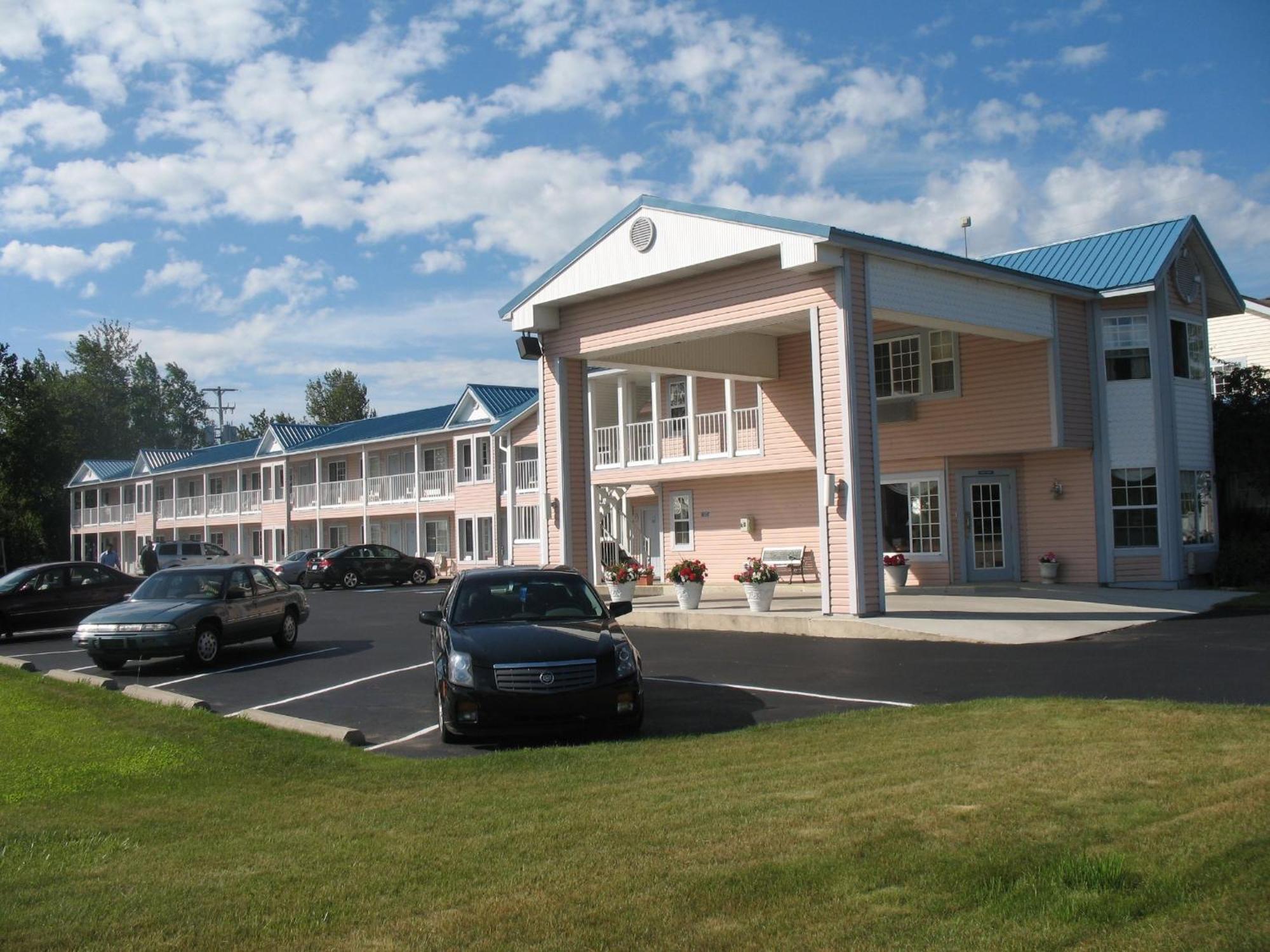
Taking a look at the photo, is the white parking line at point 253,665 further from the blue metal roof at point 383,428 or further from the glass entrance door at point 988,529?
the blue metal roof at point 383,428

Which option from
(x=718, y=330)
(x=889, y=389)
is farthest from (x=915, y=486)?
(x=718, y=330)

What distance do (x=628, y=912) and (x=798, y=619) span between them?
520 inches

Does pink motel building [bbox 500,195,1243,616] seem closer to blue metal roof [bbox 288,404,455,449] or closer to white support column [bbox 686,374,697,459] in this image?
white support column [bbox 686,374,697,459]

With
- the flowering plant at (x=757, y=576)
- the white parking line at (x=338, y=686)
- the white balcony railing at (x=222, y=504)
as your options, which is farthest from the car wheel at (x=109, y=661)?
the white balcony railing at (x=222, y=504)

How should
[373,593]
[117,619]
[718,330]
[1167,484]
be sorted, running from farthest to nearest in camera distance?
[373,593] → [1167,484] → [718,330] → [117,619]

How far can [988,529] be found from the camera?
78.9 feet

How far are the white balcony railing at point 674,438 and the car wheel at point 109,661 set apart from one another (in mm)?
15944

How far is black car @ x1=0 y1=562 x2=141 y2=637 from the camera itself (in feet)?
68.9

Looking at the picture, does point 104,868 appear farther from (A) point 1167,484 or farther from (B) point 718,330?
(A) point 1167,484

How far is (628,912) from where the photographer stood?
4730 mm

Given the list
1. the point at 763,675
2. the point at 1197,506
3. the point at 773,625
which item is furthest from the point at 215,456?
the point at 763,675

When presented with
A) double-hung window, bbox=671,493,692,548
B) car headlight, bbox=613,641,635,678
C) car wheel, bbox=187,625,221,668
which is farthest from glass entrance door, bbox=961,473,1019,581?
car headlight, bbox=613,641,635,678

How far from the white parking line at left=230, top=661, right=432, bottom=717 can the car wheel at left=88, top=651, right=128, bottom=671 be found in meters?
3.73

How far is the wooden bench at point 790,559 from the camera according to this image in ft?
89.4
